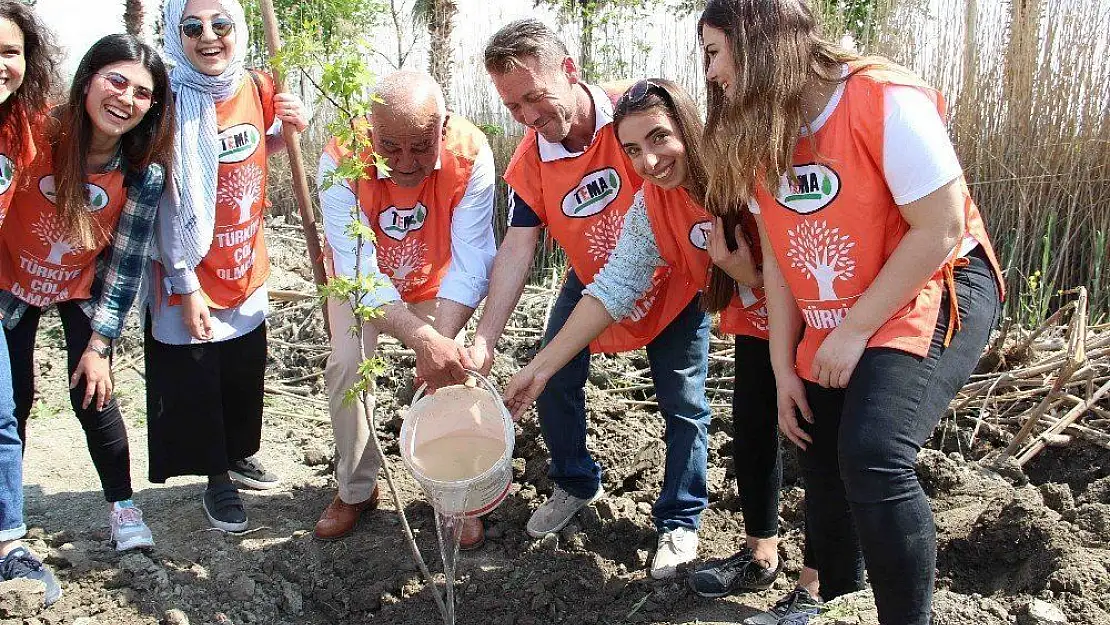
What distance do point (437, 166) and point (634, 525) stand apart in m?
1.45

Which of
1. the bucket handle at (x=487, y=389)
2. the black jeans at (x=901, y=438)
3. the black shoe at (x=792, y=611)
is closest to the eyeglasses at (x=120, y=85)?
the bucket handle at (x=487, y=389)

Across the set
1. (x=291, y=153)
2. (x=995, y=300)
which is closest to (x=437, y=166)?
(x=291, y=153)

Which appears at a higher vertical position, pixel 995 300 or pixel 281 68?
pixel 281 68

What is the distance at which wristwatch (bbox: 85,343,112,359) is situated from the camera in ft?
10.2

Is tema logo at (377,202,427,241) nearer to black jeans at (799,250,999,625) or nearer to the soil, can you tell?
the soil

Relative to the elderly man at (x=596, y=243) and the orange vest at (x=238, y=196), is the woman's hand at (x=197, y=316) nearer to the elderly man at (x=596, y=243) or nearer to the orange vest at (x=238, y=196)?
the orange vest at (x=238, y=196)

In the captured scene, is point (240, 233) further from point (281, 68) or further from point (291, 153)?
point (281, 68)

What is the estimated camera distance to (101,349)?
10.3ft

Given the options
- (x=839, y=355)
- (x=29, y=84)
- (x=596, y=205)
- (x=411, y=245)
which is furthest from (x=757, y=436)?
(x=29, y=84)

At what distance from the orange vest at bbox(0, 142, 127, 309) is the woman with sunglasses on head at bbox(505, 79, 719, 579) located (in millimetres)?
1434

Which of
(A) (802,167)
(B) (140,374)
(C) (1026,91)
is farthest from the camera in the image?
(C) (1026,91)

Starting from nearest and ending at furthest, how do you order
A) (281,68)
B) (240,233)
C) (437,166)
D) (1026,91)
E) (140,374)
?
(281,68) → (437,166) → (240,233) → (140,374) → (1026,91)

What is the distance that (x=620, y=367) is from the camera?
4.57 meters

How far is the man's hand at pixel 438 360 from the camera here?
2.75 metres
